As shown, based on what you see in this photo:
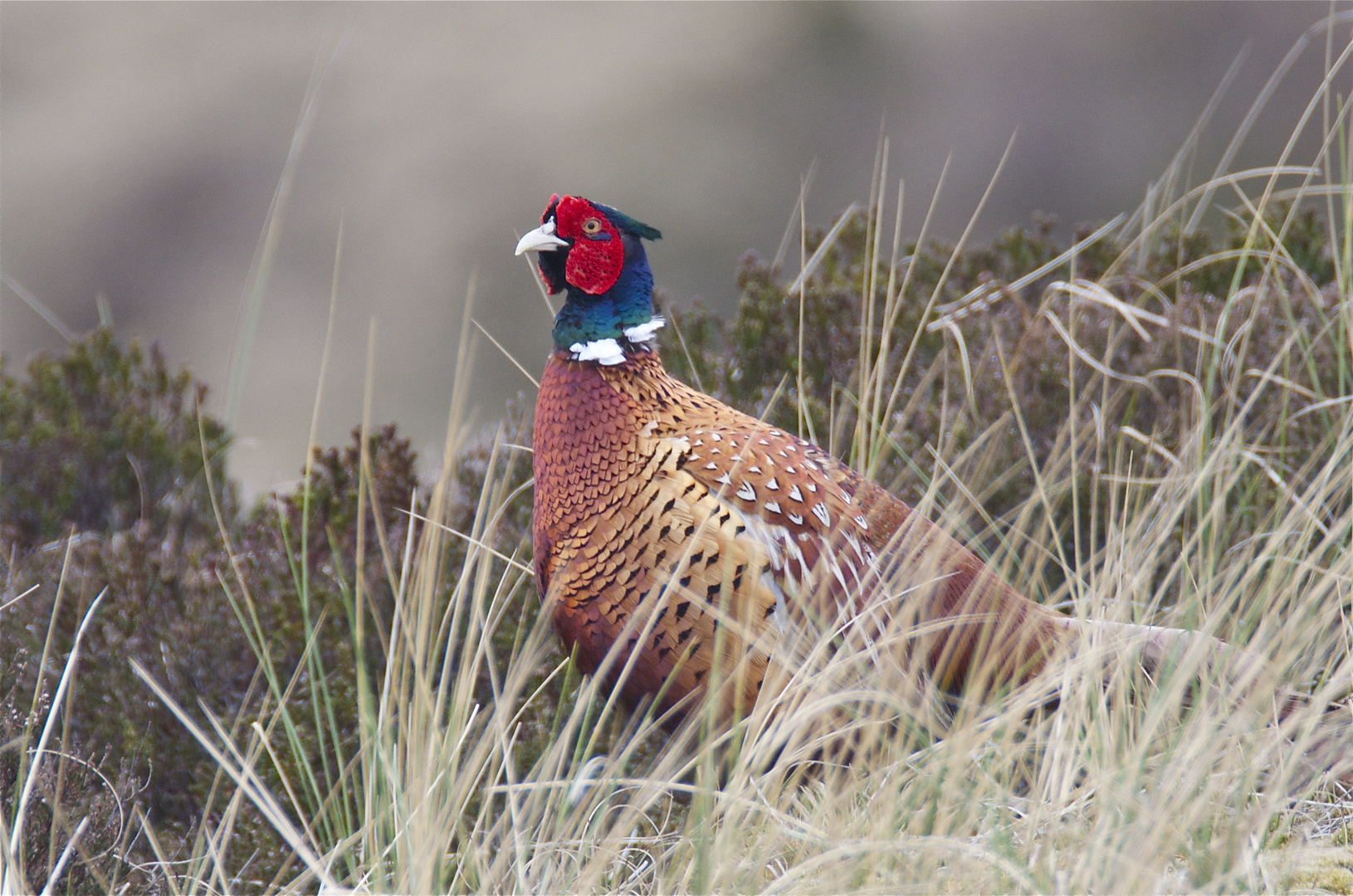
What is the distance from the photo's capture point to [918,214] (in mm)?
11953

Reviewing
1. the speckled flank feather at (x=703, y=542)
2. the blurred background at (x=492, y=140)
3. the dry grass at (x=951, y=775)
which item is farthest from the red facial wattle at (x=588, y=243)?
the blurred background at (x=492, y=140)

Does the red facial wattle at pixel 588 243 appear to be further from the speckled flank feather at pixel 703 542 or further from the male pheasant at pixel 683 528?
the speckled flank feather at pixel 703 542

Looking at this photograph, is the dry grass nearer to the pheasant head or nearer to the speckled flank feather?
the speckled flank feather

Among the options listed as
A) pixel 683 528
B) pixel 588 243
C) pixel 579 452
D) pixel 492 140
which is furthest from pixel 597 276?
pixel 492 140

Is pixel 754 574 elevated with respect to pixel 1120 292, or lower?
lower

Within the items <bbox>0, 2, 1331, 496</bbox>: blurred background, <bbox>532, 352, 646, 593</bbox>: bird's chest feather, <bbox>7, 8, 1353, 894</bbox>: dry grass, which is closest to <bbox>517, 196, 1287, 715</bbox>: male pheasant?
<bbox>532, 352, 646, 593</bbox>: bird's chest feather

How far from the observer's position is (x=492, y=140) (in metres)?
14.1

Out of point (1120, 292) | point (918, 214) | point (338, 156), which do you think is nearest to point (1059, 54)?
point (918, 214)

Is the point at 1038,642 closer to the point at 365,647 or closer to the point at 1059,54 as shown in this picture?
the point at 365,647

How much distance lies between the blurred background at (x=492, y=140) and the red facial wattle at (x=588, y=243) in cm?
866

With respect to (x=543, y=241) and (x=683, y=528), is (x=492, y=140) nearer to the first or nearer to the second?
(x=543, y=241)

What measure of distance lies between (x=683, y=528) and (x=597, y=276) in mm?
720

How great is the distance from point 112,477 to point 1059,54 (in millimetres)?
13077

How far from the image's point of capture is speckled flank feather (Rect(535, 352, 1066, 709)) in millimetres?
2537
